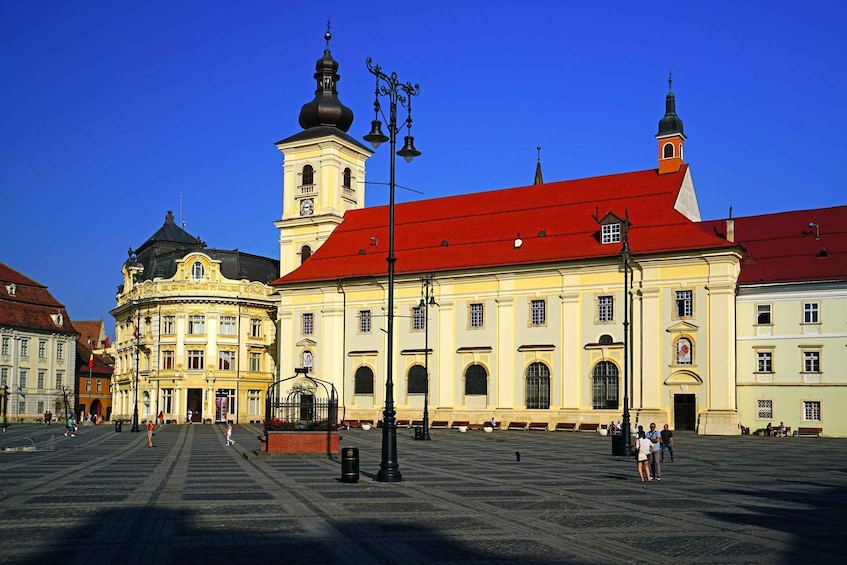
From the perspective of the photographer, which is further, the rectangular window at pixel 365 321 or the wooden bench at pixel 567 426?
the rectangular window at pixel 365 321

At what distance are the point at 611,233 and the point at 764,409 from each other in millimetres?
14138

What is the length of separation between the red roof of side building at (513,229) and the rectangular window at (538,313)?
9.00 feet

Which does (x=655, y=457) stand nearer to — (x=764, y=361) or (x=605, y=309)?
(x=605, y=309)

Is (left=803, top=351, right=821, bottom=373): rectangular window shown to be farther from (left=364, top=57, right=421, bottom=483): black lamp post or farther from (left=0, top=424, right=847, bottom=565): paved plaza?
(left=364, top=57, right=421, bottom=483): black lamp post

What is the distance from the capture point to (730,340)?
57625 millimetres

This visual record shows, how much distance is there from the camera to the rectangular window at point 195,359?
279 ft

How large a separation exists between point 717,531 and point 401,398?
53271mm

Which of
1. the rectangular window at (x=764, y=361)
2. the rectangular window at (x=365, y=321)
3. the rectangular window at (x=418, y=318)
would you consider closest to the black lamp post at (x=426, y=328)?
the rectangular window at (x=418, y=318)

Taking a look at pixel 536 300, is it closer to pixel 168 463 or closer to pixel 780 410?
pixel 780 410

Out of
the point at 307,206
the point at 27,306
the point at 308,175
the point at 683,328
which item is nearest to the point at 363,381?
the point at 307,206

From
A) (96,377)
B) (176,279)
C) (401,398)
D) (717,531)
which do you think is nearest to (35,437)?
(401,398)

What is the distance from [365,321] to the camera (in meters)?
72.8

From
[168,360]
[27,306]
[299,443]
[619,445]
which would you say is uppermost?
[27,306]

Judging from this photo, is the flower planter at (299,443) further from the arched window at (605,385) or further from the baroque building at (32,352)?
the baroque building at (32,352)
